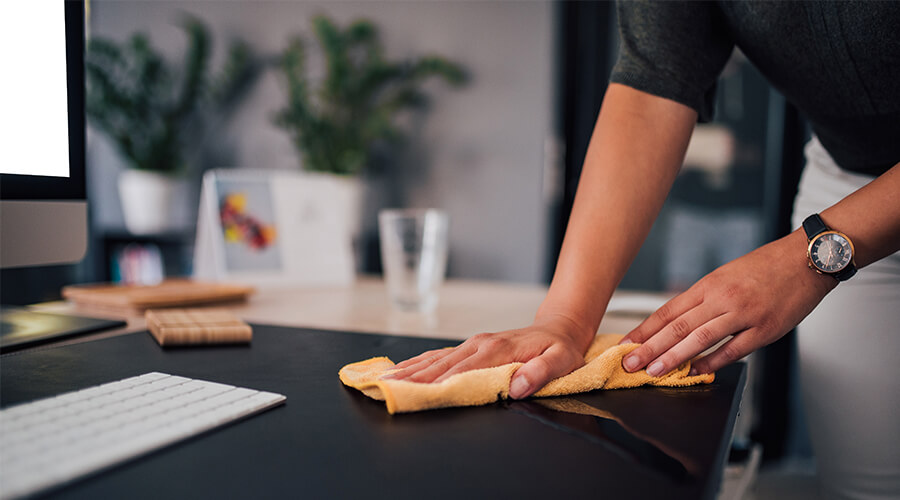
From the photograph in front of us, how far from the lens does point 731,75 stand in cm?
205

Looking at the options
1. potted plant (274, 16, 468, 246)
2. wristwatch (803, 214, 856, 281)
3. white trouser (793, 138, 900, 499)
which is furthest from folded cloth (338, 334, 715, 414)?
potted plant (274, 16, 468, 246)

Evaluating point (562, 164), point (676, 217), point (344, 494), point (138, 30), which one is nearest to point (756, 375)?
point (676, 217)

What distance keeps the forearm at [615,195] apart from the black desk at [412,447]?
0.15 m

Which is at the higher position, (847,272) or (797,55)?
(797,55)

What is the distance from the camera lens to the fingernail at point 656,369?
529 millimetres

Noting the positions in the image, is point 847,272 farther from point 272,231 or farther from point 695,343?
point 272,231

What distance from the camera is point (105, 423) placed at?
379mm

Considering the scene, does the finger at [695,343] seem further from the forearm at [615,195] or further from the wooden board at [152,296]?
the wooden board at [152,296]

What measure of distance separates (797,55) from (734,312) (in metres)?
0.39

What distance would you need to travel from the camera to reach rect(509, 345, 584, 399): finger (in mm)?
477

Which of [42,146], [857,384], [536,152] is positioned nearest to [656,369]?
[857,384]

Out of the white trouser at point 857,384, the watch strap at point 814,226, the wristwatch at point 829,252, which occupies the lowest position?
the white trouser at point 857,384

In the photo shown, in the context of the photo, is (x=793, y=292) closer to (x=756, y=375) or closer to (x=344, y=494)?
(x=344, y=494)

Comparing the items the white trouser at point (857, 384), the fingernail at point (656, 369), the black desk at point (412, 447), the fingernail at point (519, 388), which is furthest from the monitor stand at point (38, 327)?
the white trouser at point (857, 384)
